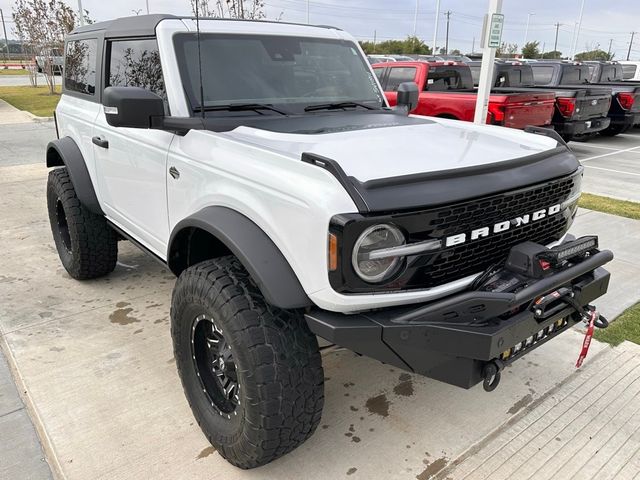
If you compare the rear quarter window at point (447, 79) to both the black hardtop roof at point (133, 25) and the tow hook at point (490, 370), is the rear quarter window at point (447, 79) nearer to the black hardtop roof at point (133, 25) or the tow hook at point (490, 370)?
the black hardtop roof at point (133, 25)

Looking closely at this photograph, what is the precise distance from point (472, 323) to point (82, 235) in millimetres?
3127

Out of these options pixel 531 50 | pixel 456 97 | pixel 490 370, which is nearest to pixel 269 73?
pixel 490 370

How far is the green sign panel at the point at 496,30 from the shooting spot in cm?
667

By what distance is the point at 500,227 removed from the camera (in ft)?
7.04

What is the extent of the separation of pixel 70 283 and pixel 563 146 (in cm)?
374

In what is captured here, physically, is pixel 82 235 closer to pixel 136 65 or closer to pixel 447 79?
pixel 136 65

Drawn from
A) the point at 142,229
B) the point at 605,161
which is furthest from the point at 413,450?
the point at 605,161

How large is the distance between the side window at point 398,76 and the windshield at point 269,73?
6214 mm

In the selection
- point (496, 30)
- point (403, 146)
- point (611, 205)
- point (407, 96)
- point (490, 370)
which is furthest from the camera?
point (496, 30)

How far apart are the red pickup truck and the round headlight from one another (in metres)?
6.79

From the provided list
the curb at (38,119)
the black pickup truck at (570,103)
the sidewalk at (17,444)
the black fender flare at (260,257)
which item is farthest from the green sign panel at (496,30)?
the curb at (38,119)

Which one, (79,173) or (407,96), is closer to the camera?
(407,96)

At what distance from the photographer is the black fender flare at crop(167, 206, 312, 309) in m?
1.94

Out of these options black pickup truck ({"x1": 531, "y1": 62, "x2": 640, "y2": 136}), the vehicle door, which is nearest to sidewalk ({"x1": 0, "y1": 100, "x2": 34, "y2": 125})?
the vehicle door
